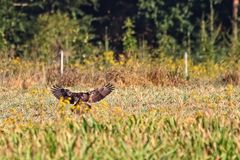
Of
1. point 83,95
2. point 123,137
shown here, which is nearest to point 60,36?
point 83,95

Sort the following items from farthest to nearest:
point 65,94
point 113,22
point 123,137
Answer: point 113,22, point 65,94, point 123,137

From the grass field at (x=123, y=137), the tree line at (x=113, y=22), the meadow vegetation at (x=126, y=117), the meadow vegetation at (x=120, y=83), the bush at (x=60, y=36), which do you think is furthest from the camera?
the tree line at (x=113, y=22)

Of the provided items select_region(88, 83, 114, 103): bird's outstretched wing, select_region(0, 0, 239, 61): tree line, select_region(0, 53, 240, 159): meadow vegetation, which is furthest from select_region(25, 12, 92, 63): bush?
Result: select_region(88, 83, 114, 103): bird's outstretched wing

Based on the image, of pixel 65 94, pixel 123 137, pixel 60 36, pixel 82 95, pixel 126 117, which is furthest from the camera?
pixel 60 36

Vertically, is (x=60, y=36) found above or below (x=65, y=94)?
above

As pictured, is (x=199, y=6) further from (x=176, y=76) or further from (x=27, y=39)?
(x=176, y=76)

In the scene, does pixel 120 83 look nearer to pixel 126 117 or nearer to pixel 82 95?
pixel 82 95

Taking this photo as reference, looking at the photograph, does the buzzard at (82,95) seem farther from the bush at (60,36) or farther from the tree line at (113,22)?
the tree line at (113,22)

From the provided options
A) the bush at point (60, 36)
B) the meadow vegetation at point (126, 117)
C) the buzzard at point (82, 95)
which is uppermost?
the bush at point (60, 36)

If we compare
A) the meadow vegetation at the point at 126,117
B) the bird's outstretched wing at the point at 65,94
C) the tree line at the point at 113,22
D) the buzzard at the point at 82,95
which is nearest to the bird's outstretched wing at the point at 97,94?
the buzzard at the point at 82,95

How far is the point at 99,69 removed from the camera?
73.0ft

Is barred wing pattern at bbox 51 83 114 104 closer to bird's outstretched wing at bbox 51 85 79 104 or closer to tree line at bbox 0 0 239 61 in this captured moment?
bird's outstretched wing at bbox 51 85 79 104

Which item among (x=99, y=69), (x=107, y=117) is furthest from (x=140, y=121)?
(x=99, y=69)

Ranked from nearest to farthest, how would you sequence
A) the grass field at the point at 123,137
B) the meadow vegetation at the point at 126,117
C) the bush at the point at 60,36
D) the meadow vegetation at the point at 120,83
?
1. the grass field at the point at 123,137
2. the meadow vegetation at the point at 126,117
3. the meadow vegetation at the point at 120,83
4. the bush at the point at 60,36
